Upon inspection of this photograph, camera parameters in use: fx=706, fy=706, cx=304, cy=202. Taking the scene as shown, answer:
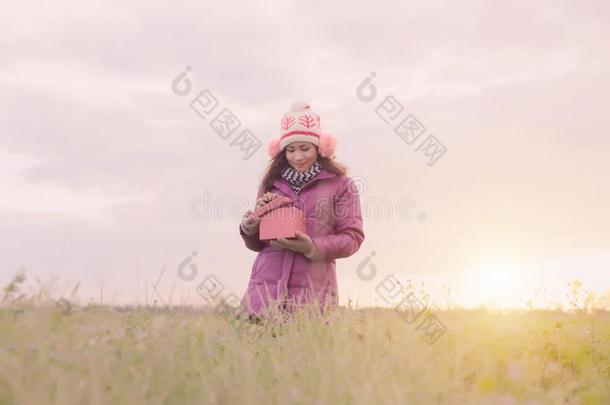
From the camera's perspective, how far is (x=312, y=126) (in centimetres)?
662

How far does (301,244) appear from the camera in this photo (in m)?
5.99

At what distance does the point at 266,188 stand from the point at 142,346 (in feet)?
9.61

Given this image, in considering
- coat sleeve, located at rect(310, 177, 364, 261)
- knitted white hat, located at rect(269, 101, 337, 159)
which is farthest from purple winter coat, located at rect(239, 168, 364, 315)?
knitted white hat, located at rect(269, 101, 337, 159)

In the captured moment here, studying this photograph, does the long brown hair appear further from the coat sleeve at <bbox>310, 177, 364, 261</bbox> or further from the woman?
the coat sleeve at <bbox>310, 177, 364, 261</bbox>

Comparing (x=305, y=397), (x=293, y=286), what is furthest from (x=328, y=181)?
(x=305, y=397)

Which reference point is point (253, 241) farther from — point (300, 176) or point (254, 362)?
point (254, 362)

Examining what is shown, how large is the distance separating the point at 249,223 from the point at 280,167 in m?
0.70

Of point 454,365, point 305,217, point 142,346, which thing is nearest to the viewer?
point 142,346

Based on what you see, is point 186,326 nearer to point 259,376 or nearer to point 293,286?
point 259,376

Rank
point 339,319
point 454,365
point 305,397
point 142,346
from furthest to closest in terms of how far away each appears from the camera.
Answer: point 339,319
point 454,365
point 142,346
point 305,397

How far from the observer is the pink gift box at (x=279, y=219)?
237 inches

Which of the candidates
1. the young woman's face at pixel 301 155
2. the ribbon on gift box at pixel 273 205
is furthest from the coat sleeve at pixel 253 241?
the young woman's face at pixel 301 155

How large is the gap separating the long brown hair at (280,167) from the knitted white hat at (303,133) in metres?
0.06

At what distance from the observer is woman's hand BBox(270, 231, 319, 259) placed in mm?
5969
